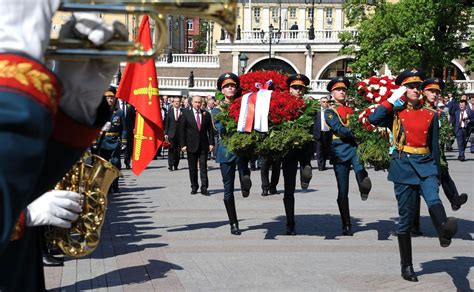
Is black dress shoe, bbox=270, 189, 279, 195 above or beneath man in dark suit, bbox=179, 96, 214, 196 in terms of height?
beneath

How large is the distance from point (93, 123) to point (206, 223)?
30.7 ft

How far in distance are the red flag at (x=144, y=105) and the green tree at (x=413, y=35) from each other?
28.5 meters

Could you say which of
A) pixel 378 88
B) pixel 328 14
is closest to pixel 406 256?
pixel 378 88

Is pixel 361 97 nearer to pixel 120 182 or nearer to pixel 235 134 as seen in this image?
pixel 235 134

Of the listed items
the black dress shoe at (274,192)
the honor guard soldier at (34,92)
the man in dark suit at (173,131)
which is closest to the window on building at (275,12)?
the man in dark suit at (173,131)

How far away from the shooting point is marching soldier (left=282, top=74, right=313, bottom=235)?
9992 mm

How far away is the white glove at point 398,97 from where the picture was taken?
26.3 feet

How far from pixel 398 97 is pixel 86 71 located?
6704mm

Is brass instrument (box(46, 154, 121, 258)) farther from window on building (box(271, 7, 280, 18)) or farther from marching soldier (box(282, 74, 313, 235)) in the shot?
window on building (box(271, 7, 280, 18))

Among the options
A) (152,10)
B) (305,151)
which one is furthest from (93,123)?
(305,151)

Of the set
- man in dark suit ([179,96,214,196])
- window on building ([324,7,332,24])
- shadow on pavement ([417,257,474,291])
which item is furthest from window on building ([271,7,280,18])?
shadow on pavement ([417,257,474,291])

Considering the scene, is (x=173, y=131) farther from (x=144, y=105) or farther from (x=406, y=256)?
(x=406, y=256)

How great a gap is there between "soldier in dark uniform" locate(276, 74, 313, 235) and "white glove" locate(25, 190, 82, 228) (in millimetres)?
7213

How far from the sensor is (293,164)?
10.0 metres
